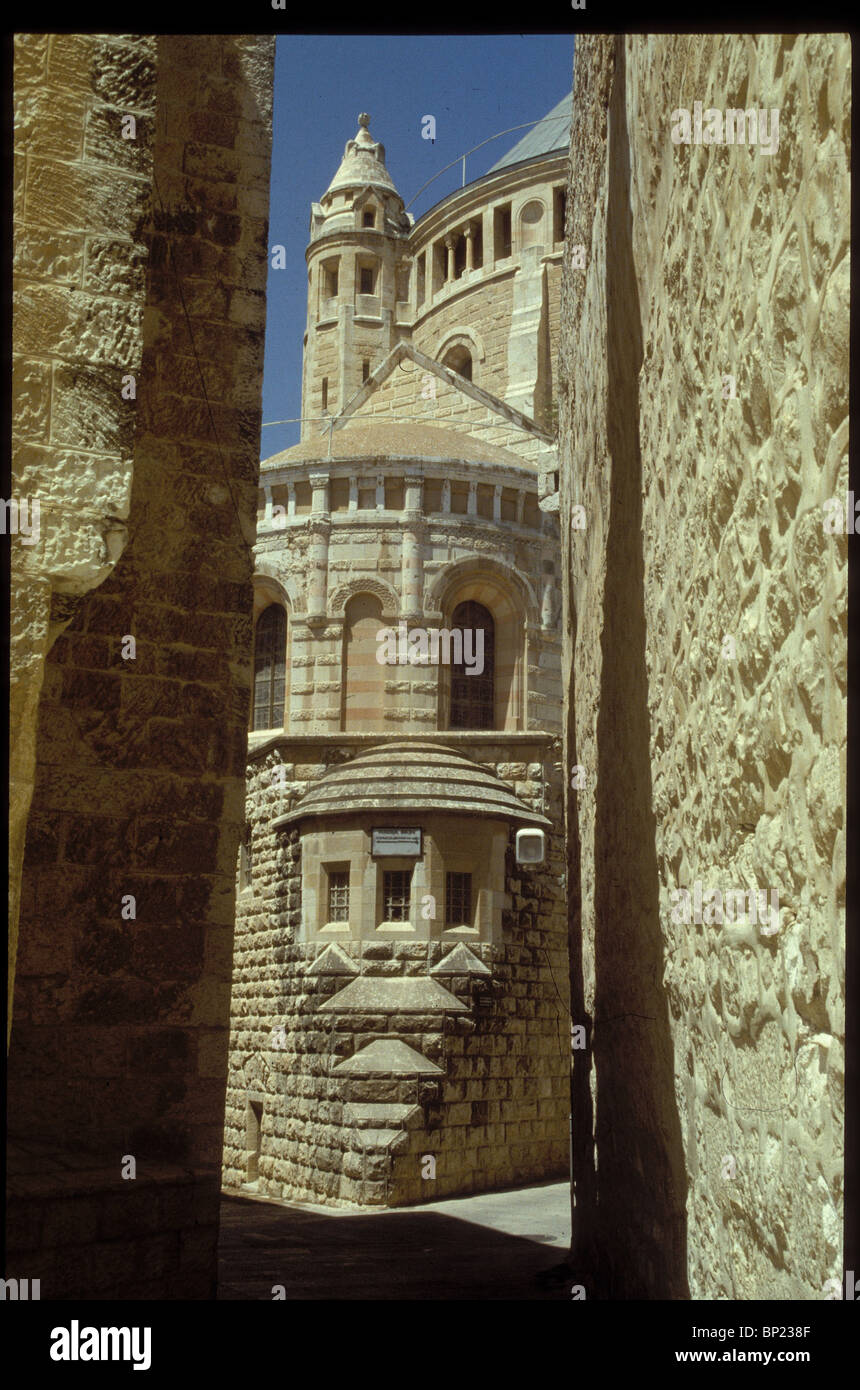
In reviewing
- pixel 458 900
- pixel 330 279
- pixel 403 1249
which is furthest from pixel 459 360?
pixel 403 1249

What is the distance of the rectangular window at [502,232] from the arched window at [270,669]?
15637mm

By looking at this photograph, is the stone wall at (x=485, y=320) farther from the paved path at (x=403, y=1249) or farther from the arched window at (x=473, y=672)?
the paved path at (x=403, y=1249)

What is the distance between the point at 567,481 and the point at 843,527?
8375 mm

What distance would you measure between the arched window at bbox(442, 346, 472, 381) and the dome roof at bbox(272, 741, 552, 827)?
1703 cm

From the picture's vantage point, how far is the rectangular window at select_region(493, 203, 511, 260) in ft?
111

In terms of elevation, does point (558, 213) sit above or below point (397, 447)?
above

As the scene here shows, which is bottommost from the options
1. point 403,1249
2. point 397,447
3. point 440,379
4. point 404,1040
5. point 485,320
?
point 403,1249

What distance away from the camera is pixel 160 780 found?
701cm

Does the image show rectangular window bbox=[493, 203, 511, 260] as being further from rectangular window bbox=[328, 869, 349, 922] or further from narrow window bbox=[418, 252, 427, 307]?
rectangular window bbox=[328, 869, 349, 922]

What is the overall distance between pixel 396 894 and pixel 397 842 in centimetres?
65

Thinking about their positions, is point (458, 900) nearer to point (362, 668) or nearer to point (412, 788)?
point (412, 788)

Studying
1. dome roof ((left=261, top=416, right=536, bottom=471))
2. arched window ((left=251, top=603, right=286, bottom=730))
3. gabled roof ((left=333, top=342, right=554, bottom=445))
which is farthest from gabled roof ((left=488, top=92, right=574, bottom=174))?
arched window ((left=251, top=603, right=286, bottom=730))

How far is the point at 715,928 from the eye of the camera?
4.12m
